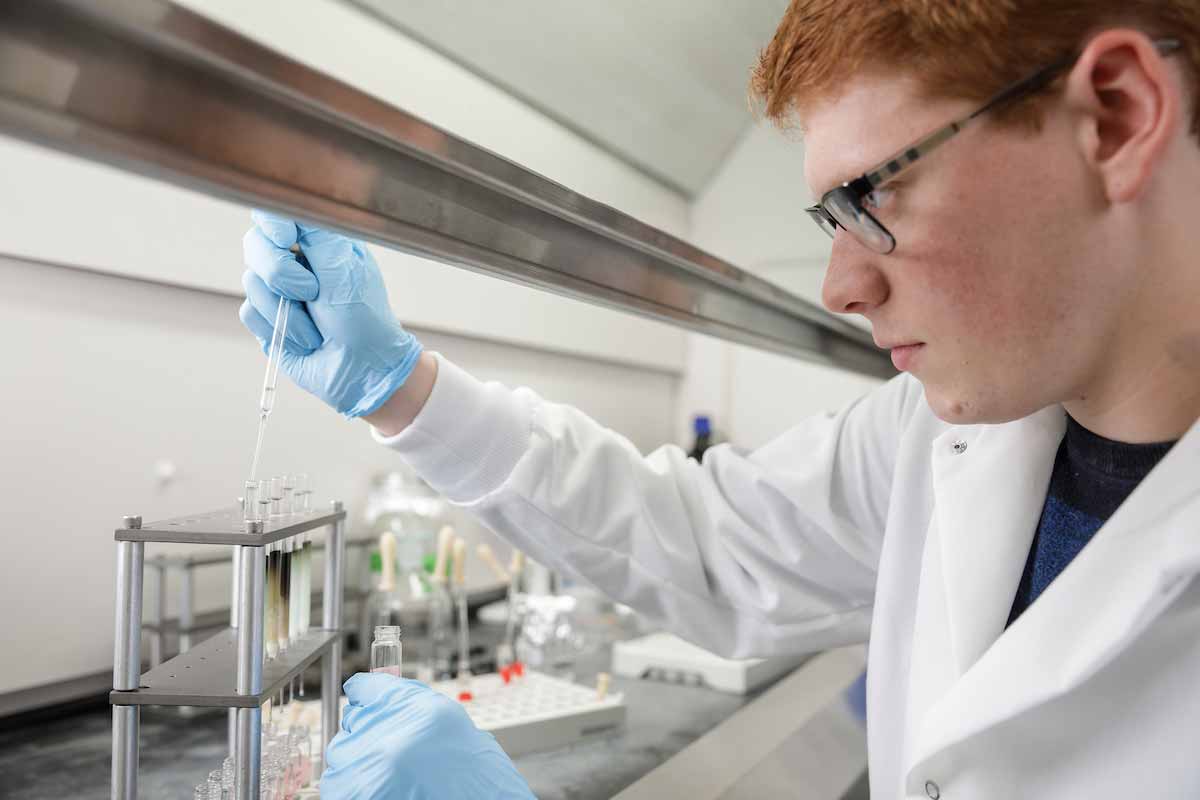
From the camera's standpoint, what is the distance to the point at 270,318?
103cm

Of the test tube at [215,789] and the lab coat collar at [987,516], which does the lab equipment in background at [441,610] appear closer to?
the test tube at [215,789]

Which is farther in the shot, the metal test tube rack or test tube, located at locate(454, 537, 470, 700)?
test tube, located at locate(454, 537, 470, 700)

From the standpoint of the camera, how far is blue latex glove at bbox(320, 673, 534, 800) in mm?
769

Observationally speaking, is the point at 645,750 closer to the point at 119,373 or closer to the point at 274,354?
the point at 274,354

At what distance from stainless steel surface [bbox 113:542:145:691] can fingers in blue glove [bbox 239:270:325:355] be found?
0.32 metres

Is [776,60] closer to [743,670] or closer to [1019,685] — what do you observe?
[1019,685]

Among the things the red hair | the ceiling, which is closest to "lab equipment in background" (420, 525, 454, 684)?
the ceiling

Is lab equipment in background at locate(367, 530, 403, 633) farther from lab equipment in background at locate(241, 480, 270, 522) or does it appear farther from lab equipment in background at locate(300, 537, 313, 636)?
lab equipment in background at locate(241, 480, 270, 522)

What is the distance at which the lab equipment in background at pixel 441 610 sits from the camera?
5.93 ft

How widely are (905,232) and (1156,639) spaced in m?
0.49

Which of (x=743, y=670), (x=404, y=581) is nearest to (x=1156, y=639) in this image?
(x=743, y=670)

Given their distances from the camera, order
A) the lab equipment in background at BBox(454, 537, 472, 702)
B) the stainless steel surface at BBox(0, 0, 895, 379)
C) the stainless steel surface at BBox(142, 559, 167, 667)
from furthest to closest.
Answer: the lab equipment in background at BBox(454, 537, 472, 702) → the stainless steel surface at BBox(142, 559, 167, 667) → the stainless steel surface at BBox(0, 0, 895, 379)

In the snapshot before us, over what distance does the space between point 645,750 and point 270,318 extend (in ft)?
3.09

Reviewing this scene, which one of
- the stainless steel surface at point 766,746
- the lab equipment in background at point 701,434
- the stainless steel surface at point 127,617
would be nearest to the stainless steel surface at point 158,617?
the stainless steel surface at point 127,617
